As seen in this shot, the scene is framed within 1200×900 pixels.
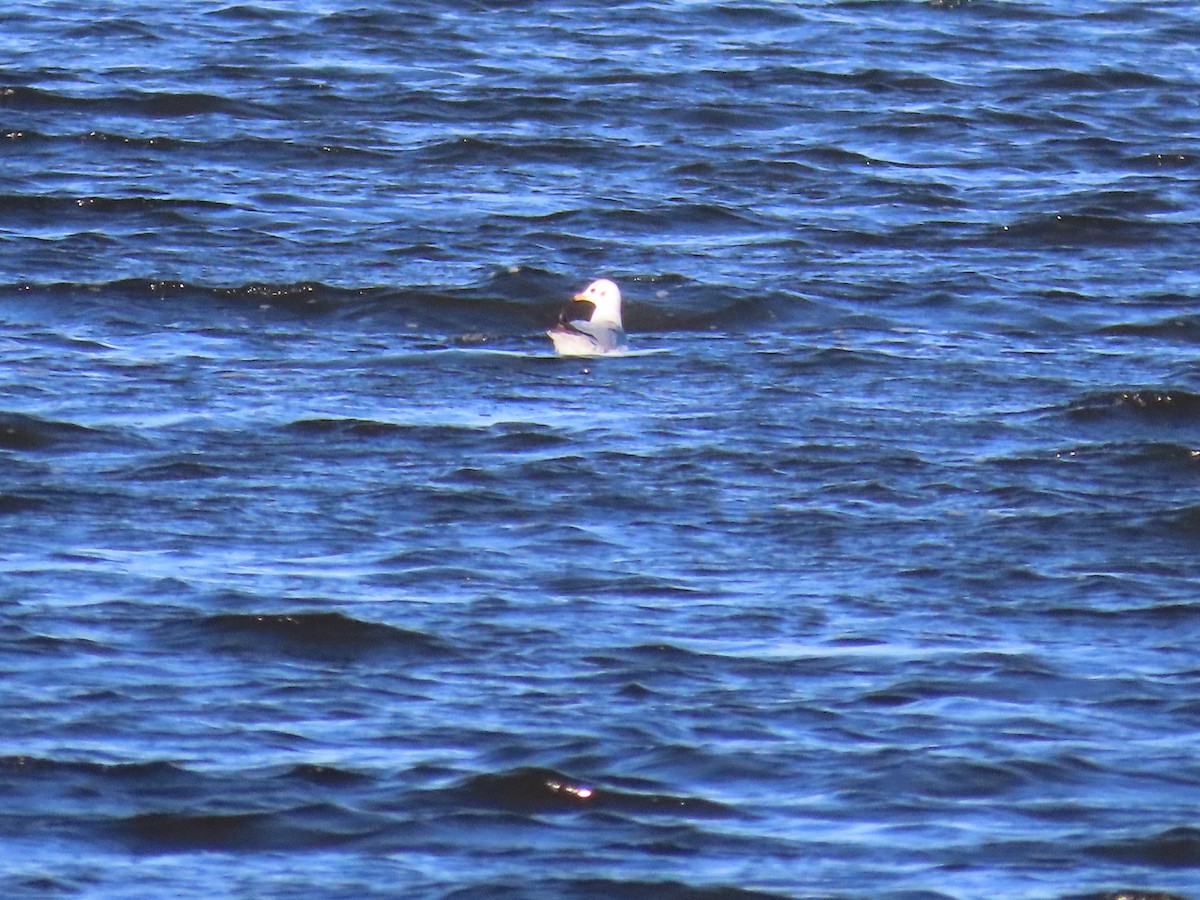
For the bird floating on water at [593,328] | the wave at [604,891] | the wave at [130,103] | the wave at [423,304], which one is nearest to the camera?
the wave at [604,891]

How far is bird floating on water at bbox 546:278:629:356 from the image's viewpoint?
1327 centimetres

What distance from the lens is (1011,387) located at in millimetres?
12891

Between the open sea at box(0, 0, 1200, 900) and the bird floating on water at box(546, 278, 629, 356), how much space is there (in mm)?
110

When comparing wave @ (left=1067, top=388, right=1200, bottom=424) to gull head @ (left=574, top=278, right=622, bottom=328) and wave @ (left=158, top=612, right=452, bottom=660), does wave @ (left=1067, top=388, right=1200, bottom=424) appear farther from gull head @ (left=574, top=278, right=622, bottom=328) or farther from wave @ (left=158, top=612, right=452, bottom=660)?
wave @ (left=158, top=612, right=452, bottom=660)

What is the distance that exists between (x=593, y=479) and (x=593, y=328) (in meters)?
2.31

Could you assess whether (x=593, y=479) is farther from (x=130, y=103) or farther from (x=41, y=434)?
(x=130, y=103)

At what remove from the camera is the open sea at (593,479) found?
7652 mm

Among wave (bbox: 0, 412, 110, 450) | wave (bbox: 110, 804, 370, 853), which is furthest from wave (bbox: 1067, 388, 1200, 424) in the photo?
wave (bbox: 110, 804, 370, 853)

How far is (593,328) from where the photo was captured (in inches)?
526

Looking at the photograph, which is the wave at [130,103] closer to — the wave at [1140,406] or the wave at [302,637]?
the wave at [1140,406]

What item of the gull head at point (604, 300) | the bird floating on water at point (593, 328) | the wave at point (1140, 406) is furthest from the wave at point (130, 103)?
the wave at point (1140, 406)

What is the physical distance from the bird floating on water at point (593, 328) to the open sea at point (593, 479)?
110mm

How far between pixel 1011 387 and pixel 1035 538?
2545 mm

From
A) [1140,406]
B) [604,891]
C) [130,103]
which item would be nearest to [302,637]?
[604,891]
